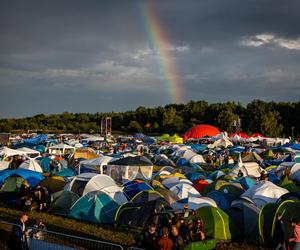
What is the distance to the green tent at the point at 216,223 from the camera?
1168 centimetres

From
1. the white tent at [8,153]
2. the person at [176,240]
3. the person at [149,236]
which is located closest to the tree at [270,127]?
the white tent at [8,153]

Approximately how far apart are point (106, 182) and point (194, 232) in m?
6.47

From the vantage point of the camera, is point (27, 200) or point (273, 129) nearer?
point (27, 200)

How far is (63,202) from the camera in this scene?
1558cm

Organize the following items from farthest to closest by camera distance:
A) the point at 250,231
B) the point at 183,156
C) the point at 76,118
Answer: the point at 76,118
the point at 183,156
the point at 250,231

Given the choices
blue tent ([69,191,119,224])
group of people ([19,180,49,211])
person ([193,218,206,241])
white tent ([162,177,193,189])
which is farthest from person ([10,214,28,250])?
white tent ([162,177,193,189])

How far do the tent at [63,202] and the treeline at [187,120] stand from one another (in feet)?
196

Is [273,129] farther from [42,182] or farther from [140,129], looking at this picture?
[42,182]

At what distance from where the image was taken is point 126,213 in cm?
1339

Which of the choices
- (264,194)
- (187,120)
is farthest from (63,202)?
(187,120)

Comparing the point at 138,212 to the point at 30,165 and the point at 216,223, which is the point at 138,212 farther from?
the point at 30,165

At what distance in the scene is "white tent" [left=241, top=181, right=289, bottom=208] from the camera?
14.0 metres

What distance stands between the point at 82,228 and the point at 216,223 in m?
4.52

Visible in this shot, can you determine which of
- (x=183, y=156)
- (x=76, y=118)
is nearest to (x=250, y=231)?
(x=183, y=156)
